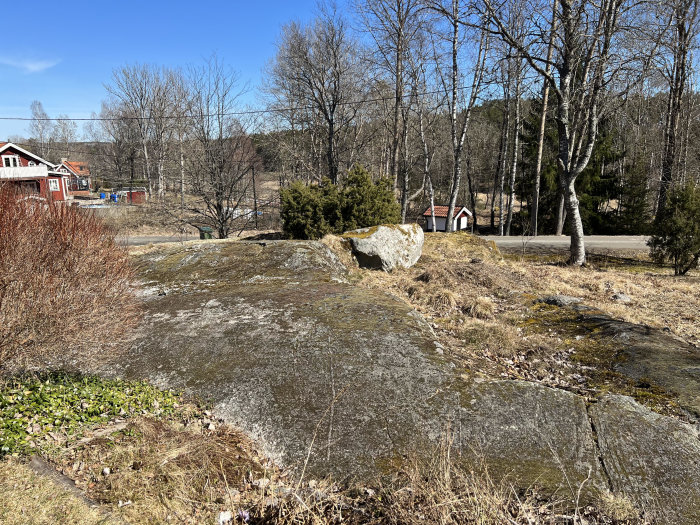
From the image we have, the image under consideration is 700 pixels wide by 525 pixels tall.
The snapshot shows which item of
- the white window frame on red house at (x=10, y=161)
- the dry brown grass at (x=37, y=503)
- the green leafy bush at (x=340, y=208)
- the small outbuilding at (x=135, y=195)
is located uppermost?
the white window frame on red house at (x=10, y=161)

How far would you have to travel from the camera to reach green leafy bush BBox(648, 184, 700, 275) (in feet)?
39.2

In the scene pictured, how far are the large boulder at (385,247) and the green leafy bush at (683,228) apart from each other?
7940 mm

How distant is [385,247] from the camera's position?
31.9 feet

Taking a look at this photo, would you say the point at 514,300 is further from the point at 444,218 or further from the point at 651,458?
the point at 444,218

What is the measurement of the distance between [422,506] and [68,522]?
2161 mm

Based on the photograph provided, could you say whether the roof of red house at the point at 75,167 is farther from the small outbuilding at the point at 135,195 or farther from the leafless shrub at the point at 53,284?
the leafless shrub at the point at 53,284

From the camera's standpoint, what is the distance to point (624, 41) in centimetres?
1039

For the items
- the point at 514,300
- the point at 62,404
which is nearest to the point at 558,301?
the point at 514,300

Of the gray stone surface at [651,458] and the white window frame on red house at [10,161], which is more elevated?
the white window frame on red house at [10,161]

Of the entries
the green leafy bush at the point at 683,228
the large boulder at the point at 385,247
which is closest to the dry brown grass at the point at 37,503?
the large boulder at the point at 385,247

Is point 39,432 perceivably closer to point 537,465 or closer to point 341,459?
point 341,459

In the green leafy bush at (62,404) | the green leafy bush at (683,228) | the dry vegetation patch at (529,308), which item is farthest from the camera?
the green leafy bush at (683,228)

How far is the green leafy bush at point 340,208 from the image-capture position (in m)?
12.1

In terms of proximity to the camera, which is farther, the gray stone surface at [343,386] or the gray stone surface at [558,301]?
the gray stone surface at [558,301]
